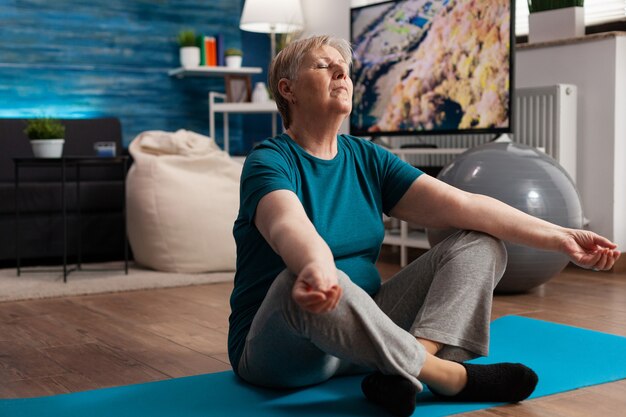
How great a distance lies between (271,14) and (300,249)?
4198 mm

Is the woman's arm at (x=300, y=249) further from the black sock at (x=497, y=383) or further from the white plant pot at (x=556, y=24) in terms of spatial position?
the white plant pot at (x=556, y=24)

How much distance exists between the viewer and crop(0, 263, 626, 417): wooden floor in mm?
2006

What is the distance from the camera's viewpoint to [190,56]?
5.74m

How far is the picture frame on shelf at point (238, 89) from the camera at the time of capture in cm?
573

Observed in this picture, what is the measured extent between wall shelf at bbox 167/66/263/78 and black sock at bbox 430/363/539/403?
4190 millimetres

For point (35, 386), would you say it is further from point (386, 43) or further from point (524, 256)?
point (386, 43)

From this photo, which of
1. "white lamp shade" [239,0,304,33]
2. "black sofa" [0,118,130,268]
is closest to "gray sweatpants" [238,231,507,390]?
"black sofa" [0,118,130,268]

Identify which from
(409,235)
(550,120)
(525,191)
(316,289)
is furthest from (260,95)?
(316,289)

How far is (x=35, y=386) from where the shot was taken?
2.08 m

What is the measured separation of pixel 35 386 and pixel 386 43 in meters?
2.84

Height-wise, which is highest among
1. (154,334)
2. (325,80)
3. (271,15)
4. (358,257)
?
(271,15)

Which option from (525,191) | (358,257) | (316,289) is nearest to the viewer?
(316,289)

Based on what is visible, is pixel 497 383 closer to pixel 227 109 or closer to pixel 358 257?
pixel 358 257

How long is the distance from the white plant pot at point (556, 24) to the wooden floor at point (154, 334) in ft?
3.83
